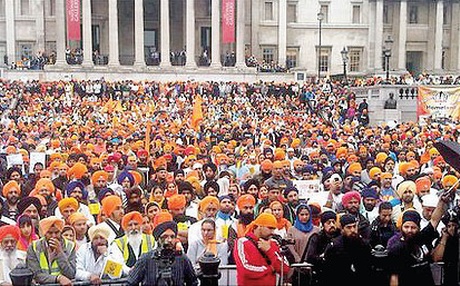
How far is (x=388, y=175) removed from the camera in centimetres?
1279

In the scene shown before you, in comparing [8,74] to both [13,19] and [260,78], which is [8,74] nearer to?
[13,19]

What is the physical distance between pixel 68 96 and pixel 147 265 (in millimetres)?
33199

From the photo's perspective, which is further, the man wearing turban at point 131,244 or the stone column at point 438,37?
the stone column at point 438,37

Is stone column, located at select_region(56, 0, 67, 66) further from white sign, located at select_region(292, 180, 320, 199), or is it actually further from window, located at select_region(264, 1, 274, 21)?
white sign, located at select_region(292, 180, 320, 199)

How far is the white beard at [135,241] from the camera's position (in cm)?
822

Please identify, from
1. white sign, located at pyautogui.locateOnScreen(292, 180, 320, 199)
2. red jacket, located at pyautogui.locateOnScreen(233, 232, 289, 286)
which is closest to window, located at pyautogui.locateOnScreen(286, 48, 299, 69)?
white sign, located at pyautogui.locateOnScreen(292, 180, 320, 199)

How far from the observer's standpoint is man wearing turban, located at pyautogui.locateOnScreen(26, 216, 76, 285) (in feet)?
24.0

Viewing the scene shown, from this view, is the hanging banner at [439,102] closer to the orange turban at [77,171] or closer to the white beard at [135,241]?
the orange turban at [77,171]

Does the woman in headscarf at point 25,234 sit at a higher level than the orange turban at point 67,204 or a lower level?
lower

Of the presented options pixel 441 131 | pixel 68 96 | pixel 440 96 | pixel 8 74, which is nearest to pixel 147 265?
pixel 441 131

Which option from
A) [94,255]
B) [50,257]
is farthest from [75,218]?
[50,257]

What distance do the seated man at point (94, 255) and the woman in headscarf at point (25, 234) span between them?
0.77 m

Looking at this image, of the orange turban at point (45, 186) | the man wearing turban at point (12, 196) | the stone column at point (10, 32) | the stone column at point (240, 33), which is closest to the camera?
the man wearing turban at point (12, 196)

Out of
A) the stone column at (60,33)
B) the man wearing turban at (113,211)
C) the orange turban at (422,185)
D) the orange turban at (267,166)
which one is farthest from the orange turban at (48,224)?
Answer: the stone column at (60,33)
